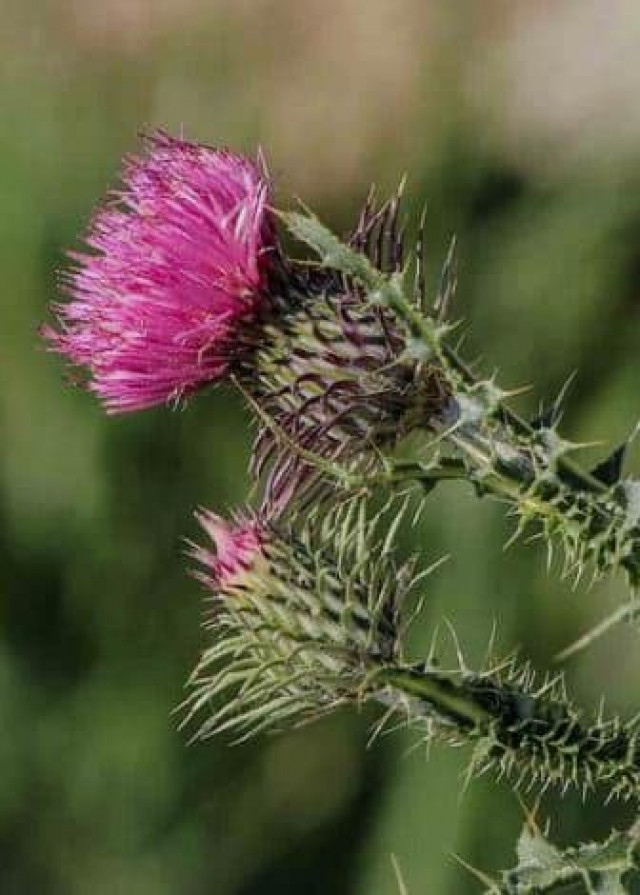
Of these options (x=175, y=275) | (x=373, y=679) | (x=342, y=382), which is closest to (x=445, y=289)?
(x=342, y=382)

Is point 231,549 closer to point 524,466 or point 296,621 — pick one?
point 296,621

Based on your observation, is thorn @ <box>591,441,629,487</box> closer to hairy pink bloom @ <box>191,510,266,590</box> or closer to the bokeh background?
hairy pink bloom @ <box>191,510,266,590</box>

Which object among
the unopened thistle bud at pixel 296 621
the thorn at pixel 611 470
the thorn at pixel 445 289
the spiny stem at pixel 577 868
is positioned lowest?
the spiny stem at pixel 577 868

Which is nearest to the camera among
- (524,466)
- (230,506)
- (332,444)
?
(524,466)

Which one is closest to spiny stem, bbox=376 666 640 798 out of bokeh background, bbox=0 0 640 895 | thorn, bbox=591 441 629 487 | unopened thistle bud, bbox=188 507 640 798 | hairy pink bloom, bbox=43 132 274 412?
unopened thistle bud, bbox=188 507 640 798

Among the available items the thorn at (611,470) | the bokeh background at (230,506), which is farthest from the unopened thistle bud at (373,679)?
the bokeh background at (230,506)

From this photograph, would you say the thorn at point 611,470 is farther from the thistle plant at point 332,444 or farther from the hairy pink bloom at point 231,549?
the hairy pink bloom at point 231,549

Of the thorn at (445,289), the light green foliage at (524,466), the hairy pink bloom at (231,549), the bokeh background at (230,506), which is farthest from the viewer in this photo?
the bokeh background at (230,506)
